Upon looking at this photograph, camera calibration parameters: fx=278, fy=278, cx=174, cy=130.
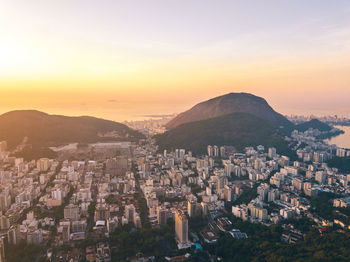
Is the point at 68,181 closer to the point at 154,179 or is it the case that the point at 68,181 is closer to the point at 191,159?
the point at 154,179

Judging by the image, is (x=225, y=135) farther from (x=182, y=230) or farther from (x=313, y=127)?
(x=182, y=230)

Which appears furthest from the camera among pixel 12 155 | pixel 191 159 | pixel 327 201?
pixel 191 159

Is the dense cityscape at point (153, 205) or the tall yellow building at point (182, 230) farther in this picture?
the tall yellow building at point (182, 230)

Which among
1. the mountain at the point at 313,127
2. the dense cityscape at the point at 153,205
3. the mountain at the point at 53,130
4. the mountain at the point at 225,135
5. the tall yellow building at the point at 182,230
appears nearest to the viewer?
the dense cityscape at the point at 153,205

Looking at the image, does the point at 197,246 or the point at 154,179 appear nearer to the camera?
the point at 197,246

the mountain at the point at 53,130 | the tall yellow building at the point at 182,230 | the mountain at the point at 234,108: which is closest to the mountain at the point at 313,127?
the mountain at the point at 234,108

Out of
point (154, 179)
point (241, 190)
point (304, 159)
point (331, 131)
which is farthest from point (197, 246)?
point (331, 131)

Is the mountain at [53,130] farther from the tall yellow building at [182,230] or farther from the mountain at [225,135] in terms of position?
the tall yellow building at [182,230]

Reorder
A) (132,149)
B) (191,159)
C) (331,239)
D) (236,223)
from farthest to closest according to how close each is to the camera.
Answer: (132,149) < (191,159) < (236,223) < (331,239)
